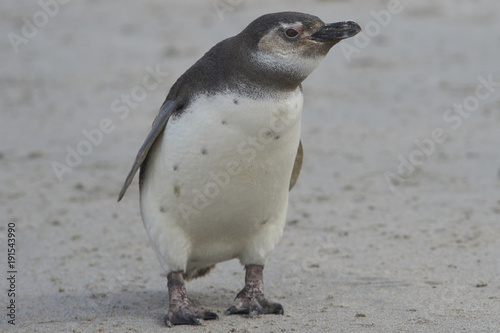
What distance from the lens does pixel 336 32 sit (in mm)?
3994

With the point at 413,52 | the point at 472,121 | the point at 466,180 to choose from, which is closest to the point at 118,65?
the point at 413,52

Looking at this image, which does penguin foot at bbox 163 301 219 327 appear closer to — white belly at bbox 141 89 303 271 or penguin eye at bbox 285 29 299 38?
white belly at bbox 141 89 303 271

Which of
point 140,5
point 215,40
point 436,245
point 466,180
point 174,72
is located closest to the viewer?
point 436,245

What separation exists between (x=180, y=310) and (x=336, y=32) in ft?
5.42

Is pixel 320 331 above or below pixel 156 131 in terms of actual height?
below

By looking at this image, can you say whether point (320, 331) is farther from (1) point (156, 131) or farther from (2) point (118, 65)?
(2) point (118, 65)

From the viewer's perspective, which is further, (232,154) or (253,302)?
(253,302)

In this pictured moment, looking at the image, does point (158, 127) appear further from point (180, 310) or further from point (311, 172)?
point (311, 172)

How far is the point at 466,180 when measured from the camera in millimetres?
7180

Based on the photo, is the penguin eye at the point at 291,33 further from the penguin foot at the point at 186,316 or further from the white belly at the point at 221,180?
the penguin foot at the point at 186,316

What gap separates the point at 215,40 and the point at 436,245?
6687 mm

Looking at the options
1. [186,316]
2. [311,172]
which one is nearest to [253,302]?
[186,316]

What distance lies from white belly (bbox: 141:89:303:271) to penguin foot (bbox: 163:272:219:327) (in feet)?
0.27

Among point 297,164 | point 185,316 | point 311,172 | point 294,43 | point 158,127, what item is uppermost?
point 294,43
